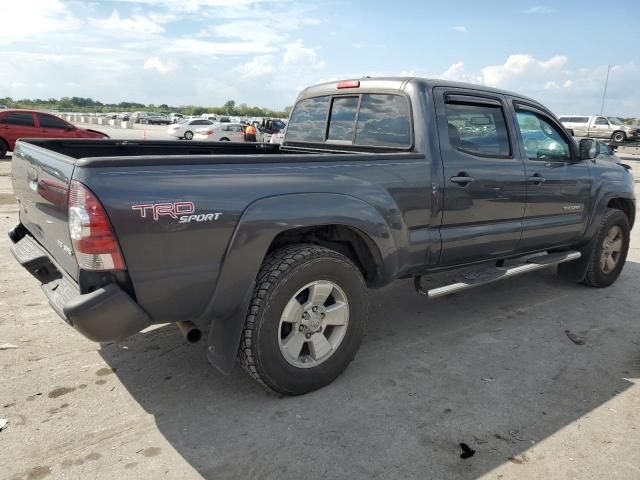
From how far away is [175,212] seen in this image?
249 cm

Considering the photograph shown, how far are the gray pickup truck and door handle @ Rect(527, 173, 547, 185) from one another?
1.4 inches

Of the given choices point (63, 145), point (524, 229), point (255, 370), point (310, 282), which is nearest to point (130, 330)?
point (255, 370)

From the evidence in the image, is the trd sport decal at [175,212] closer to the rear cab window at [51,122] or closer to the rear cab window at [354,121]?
the rear cab window at [354,121]

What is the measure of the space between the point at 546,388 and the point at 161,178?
2.70 m

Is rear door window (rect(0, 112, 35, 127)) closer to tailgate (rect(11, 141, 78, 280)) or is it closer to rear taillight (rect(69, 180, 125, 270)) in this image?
tailgate (rect(11, 141, 78, 280))

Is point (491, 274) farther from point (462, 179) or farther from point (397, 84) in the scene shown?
point (397, 84)

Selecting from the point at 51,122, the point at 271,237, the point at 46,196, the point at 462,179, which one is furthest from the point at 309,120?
the point at 51,122

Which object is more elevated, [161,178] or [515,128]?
[515,128]

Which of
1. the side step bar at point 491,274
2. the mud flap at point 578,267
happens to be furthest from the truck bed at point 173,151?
the mud flap at point 578,267

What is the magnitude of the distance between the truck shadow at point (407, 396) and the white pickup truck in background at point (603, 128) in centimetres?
2961

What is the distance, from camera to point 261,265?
2.94 m

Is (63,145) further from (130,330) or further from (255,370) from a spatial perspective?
(255,370)

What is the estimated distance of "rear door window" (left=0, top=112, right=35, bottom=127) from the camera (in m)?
14.5

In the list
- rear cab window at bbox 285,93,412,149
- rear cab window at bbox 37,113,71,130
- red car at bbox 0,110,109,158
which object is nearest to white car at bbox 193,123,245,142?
red car at bbox 0,110,109,158
